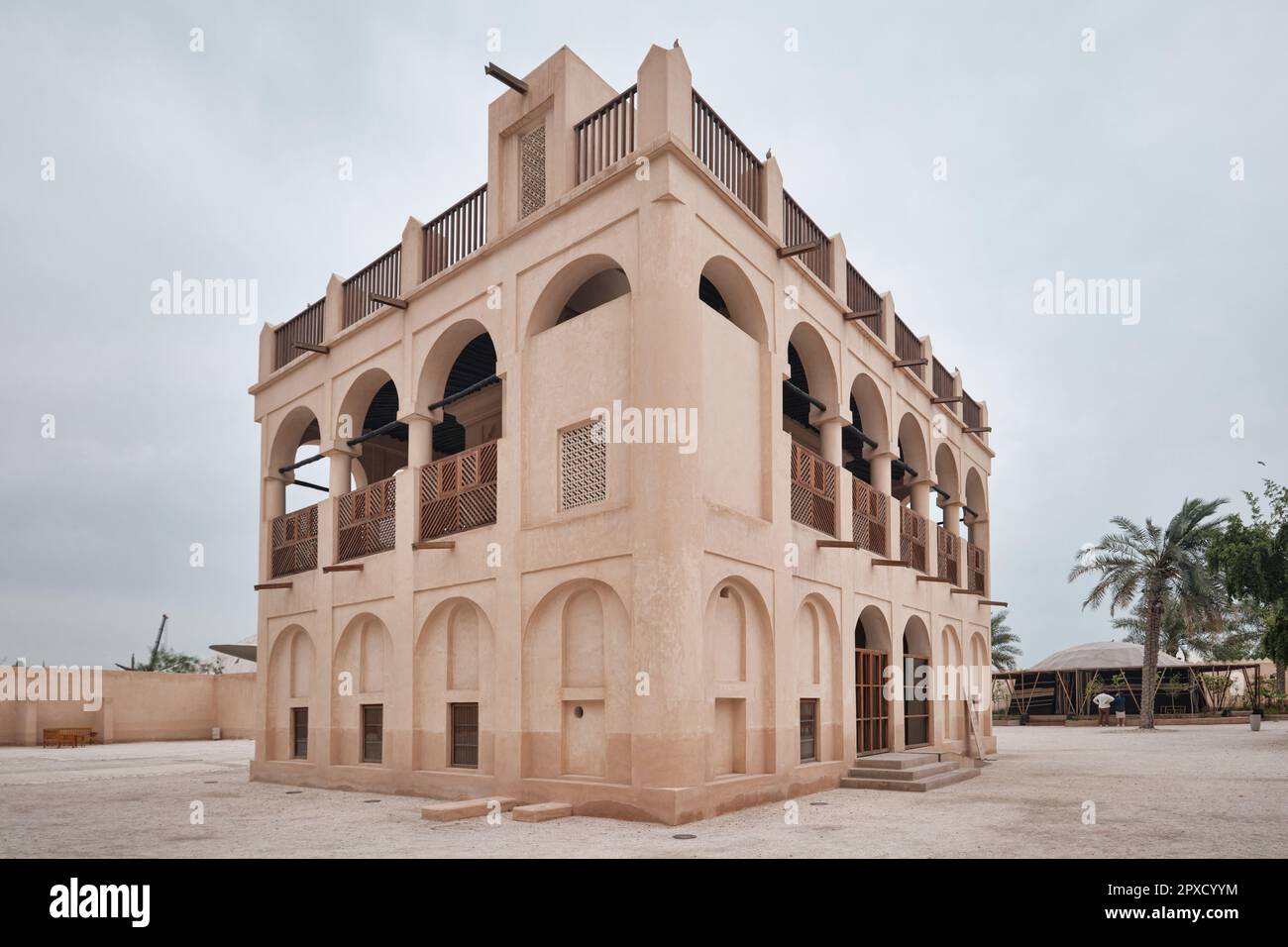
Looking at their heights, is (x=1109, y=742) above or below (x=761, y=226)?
below

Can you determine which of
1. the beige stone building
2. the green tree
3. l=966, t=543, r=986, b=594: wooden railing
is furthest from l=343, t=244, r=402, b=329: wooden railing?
the green tree

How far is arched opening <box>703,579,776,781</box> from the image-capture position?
1275 centimetres

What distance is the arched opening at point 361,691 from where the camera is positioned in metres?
16.7

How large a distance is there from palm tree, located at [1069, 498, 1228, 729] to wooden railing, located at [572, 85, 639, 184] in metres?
28.6

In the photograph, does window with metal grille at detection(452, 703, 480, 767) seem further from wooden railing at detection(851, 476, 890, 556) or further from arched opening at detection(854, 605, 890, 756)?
wooden railing at detection(851, 476, 890, 556)

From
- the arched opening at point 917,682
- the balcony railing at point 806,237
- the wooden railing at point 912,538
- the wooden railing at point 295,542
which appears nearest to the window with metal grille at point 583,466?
the balcony railing at point 806,237

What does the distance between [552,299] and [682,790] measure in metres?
7.08

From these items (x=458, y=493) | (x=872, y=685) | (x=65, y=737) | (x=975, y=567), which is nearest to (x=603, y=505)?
(x=458, y=493)

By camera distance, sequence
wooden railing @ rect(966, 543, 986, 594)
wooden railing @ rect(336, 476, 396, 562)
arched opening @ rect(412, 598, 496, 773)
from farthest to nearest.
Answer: wooden railing @ rect(966, 543, 986, 594) → wooden railing @ rect(336, 476, 396, 562) → arched opening @ rect(412, 598, 496, 773)

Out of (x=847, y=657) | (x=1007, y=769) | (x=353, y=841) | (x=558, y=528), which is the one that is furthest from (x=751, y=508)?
(x=1007, y=769)

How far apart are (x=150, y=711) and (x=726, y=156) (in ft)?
107

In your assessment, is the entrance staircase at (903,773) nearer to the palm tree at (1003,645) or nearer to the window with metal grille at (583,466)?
the window with metal grille at (583,466)
